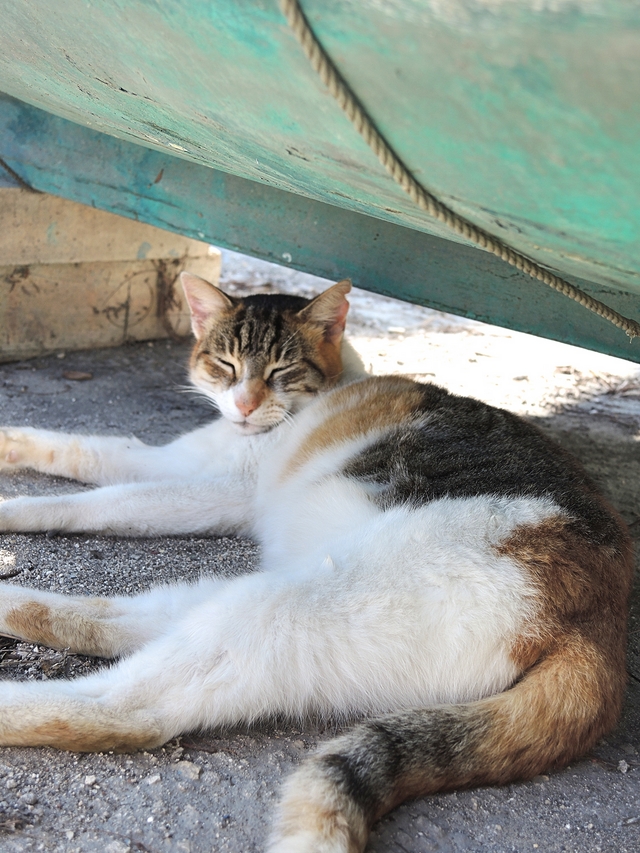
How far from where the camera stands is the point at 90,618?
2584 millimetres

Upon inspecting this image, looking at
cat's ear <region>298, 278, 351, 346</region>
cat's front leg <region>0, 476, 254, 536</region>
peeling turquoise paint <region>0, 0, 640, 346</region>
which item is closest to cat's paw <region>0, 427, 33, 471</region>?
cat's front leg <region>0, 476, 254, 536</region>

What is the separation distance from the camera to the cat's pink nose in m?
3.63

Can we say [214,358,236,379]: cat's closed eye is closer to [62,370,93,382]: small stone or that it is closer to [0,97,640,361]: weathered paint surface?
[0,97,640,361]: weathered paint surface

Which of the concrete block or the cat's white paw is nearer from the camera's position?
the cat's white paw

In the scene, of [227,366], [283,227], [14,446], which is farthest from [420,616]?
[283,227]

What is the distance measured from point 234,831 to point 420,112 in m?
1.78

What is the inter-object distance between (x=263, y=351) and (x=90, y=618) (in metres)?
1.61

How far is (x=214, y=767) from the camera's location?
7.18 feet

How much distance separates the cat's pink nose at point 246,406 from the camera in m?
3.63

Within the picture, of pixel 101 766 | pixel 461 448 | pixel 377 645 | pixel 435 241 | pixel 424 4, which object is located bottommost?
pixel 101 766

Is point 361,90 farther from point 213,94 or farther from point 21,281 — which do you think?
point 21,281

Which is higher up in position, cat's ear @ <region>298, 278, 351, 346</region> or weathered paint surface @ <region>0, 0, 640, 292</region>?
weathered paint surface @ <region>0, 0, 640, 292</region>

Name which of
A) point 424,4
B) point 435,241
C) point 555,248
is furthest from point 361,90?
point 435,241

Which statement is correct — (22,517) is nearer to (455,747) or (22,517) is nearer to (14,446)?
(14,446)
